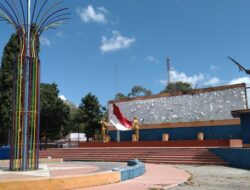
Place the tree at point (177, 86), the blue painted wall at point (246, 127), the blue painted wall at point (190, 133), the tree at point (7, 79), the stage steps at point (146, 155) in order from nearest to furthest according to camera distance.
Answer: the stage steps at point (146, 155), the blue painted wall at point (246, 127), the blue painted wall at point (190, 133), the tree at point (7, 79), the tree at point (177, 86)

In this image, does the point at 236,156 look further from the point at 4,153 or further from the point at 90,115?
the point at 90,115

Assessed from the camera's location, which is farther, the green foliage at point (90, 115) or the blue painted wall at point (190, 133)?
the green foliage at point (90, 115)

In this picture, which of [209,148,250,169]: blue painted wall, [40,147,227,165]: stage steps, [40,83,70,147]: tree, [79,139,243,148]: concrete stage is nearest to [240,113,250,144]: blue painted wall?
[79,139,243,148]: concrete stage

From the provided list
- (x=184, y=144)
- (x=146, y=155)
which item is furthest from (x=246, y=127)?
(x=146, y=155)

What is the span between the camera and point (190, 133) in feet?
105

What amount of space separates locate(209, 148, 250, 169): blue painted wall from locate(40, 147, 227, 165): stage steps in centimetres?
32

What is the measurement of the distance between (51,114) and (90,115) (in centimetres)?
675

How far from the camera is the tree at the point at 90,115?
50.0m

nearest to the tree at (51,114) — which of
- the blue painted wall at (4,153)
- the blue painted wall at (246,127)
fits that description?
the blue painted wall at (4,153)

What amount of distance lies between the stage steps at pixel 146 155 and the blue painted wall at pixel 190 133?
632cm

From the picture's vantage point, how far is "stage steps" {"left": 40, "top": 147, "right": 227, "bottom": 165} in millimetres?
21531

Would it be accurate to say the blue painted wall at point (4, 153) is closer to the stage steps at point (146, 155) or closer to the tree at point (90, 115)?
the stage steps at point (146, 155)

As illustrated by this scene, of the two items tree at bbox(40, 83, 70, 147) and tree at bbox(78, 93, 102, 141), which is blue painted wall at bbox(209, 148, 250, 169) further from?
tree at bbox(78, 93, 102, 141)

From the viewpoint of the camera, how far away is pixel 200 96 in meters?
32.1
